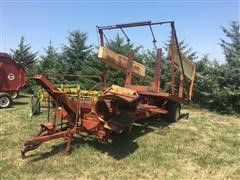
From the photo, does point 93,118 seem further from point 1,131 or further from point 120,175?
point 1,131

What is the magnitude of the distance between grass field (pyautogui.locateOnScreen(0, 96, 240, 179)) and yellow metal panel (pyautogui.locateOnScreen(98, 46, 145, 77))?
158cm

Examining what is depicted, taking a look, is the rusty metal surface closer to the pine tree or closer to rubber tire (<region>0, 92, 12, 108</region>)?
rubber tire (<region>0, 92, 12, 108</region>)

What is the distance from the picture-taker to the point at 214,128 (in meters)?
8.66

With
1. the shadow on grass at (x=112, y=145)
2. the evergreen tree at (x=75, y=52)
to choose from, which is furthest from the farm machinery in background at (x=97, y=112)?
the evergreen tree at (x=75, y=52)

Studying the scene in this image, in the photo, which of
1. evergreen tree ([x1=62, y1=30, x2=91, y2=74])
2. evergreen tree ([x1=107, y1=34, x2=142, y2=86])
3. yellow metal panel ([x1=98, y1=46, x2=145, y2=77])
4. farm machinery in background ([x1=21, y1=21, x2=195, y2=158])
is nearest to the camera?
farm machinery in background ([x1=21, y1=21, x2=195, y2=158])

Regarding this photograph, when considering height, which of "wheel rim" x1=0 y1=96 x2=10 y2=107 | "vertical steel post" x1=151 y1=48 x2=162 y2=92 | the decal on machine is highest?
"vertical steel post" x1=151 y1=48 x2=162 y2=92

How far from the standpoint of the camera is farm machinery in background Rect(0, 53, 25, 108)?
12773 mm

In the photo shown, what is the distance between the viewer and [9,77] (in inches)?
524

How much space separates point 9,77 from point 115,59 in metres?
6.19

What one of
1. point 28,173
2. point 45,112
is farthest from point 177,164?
point 45,112

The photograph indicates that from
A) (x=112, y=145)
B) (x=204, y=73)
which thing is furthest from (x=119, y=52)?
(x=112, y=145)

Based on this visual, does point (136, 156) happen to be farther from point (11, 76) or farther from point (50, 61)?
point (50, 61)

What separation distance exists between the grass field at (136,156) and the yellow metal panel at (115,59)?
1.58 m

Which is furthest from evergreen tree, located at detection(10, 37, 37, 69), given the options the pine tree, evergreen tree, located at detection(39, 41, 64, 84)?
the pine tree
